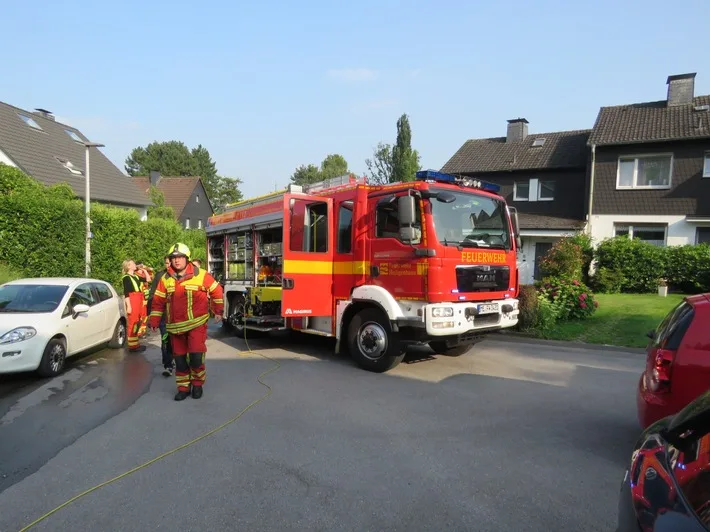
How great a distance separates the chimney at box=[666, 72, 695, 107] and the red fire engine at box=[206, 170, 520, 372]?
18.8 meters

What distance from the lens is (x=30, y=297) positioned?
7320 mm

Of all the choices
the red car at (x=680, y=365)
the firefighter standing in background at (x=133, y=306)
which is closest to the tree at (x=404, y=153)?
the firefighter standing in background at (x=133, y=306)

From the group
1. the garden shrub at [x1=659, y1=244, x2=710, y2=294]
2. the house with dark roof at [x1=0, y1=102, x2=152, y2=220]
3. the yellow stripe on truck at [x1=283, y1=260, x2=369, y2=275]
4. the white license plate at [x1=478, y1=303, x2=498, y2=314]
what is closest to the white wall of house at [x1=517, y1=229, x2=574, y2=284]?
the garden shrub at [x1=659, y1=244, x2=710, y2=294]

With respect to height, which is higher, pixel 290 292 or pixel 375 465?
pixel 290 292

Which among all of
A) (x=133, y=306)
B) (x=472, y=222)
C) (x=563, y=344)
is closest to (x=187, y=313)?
(x=133, y=306)

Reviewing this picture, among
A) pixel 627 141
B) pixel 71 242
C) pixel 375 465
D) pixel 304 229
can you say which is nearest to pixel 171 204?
pixel 71 242

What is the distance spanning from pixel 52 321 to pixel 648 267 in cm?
1826

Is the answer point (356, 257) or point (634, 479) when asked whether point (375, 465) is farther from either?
point (356, 257)

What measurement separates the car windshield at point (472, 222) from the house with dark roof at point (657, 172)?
602 inches

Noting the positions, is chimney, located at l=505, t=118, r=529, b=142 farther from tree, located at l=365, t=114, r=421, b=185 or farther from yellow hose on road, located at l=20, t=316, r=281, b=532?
yellow hose on road, located at l=20, t=316, r=281, b=532

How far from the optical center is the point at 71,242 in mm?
14445

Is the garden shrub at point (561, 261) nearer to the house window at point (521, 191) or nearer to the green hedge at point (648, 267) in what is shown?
the green hedge at point (648, 267)

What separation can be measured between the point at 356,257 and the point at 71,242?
437 inches

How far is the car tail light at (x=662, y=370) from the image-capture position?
3612mm
